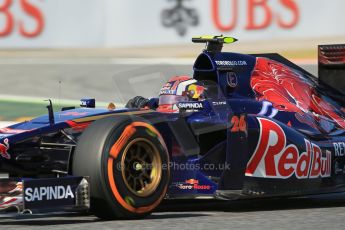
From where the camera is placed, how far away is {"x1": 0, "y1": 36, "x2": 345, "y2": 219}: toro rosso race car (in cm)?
590

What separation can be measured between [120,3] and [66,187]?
1489 cm

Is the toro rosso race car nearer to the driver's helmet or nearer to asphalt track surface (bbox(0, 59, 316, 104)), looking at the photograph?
the driver's helmet

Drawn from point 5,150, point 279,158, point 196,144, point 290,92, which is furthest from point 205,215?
point 290,92

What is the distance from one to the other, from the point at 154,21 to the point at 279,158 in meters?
13.3

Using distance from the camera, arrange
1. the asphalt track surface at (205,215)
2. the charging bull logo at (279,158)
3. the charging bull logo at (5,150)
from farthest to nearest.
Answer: the charging bull logo at (279,158), the charging bull logo at (5,150), the asphalt track surface at (205,215)

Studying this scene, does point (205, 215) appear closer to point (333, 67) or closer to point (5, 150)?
point (5, 150)

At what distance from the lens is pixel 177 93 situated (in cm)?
760

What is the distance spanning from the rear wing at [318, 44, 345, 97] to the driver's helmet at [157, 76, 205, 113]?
1.73 meters

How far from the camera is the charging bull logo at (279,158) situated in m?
6.98

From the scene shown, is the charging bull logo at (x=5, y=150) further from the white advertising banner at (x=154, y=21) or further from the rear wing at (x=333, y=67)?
the white advertising banner at (x=154, y=21)

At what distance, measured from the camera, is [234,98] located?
7633 mm

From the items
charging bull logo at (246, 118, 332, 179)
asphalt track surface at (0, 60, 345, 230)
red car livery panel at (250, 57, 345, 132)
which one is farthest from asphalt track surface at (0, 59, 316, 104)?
charging bull logo at (246, 118, 332, 179)

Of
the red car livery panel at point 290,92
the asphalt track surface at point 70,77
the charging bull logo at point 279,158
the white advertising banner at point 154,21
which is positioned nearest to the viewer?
the charging bull logo at point 279,158


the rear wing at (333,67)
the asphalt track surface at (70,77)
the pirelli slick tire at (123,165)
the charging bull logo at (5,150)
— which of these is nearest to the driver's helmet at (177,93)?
the pirelli slick tire at (123,165)
